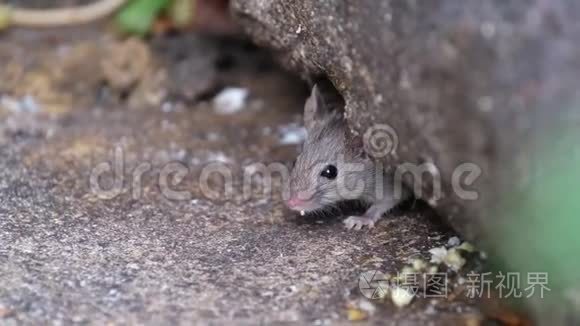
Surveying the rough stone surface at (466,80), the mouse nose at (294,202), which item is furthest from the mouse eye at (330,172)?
the rough stone surface at (466,80)

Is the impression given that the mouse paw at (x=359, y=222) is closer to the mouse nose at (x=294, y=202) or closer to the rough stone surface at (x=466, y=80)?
the mouse nose at (x=294, y=202)

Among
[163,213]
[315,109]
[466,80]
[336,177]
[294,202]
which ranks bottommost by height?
[163,213]

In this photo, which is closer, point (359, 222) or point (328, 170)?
point (359, 222)

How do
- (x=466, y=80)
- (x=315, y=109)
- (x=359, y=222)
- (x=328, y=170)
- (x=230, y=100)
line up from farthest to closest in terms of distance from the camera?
(x=230, y=100) → (x=315, y=109) → (x=328, y=170) → (x=359, y=222) → (x=466, y=80)

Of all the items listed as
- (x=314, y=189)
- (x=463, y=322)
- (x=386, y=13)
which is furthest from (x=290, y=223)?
(x=386, y=13)

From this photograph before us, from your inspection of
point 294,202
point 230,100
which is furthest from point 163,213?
point 230,100

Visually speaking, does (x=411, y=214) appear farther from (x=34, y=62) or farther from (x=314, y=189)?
(x=34, y=62)

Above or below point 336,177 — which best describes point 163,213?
below

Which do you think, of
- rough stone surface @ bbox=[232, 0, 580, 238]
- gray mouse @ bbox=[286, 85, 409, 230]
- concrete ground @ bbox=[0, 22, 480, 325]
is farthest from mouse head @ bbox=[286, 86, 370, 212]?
rough stone surface @ bbox=[232, 0, 580, 238]

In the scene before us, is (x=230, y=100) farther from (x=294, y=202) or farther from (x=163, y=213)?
(x=294, y=202)
